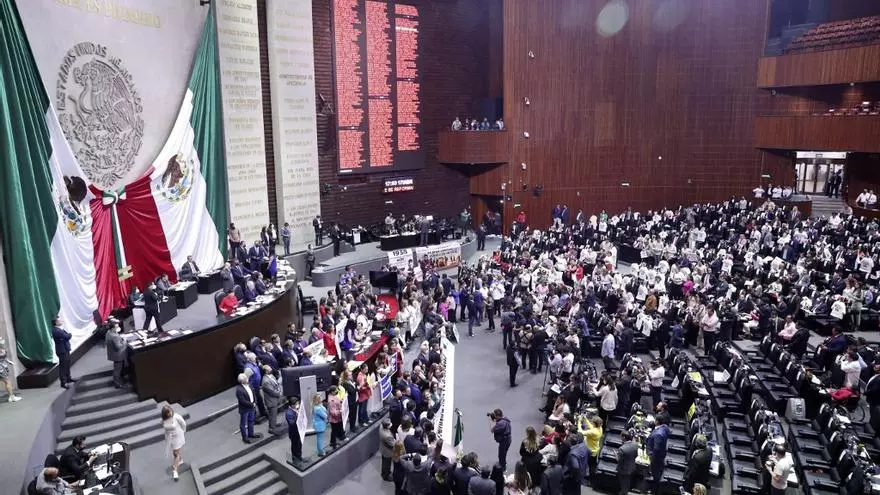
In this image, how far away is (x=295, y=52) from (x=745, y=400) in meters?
18.5

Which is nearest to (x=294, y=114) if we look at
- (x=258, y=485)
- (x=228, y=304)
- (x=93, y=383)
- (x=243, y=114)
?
(x=243, y=114)

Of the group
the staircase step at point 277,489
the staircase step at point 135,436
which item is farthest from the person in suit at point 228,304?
the staircase step at point 277,489

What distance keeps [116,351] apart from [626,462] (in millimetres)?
9119

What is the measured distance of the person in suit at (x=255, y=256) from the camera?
17.9 meters

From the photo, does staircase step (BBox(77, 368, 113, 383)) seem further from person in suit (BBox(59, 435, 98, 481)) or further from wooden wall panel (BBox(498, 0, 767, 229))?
wooden wall panel (BBox(498, 0, 767, 229))

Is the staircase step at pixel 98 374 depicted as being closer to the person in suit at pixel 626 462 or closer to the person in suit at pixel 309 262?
the person in suit at pixel 626 462

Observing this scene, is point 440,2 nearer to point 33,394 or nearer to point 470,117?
point 470,117

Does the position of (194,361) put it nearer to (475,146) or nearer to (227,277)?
(227,277)

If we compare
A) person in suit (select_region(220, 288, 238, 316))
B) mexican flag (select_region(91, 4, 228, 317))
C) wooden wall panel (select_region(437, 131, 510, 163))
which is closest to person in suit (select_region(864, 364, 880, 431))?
person in suit (select_region(220, 288, 238, 316))

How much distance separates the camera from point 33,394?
36.9 feet

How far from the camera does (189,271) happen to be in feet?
55.2

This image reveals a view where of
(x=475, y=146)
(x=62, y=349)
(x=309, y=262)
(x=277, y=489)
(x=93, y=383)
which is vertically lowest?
(x=277, y=489)

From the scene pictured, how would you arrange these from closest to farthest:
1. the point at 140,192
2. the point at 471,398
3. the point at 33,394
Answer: the point at 33,394, the point at 471,398, the point at 140,192

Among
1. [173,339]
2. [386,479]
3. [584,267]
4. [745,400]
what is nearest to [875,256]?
[584,267]
